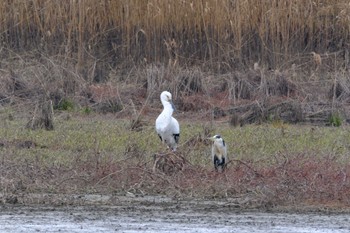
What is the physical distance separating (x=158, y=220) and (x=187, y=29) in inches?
375

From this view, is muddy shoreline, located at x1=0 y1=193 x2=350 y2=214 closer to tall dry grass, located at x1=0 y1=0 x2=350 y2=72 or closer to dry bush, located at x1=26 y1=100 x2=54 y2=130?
dry bush, located at x1=26 y1=100 x2=54 y2=130

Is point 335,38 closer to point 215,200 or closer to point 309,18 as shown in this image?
point 309,18

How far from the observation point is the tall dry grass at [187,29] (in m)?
18.4

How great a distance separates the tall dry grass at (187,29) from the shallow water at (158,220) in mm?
8562

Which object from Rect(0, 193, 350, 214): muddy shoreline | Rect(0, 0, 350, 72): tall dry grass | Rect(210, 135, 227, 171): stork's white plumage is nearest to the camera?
Rect(0, 193, 350, 214): muddy shoreline

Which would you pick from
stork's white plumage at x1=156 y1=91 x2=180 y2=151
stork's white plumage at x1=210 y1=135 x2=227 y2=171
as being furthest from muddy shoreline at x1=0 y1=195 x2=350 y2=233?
stork's white plumage at x1=156 y1=91 x2=180 y2=151

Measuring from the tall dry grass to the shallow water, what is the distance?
856cm

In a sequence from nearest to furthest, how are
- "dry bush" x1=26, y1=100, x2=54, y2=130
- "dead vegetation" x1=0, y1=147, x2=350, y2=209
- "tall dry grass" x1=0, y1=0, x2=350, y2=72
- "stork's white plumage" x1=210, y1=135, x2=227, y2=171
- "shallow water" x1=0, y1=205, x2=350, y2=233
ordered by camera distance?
1. "shallow water" x1=0, y1=205, x2=350, y2=233
2. "dead vegetation" x1=0, y1=147, x2=350, y2=209
3. "stork's white plumage" x1=210, y1=135, x2=227, y2=171
4. "dry bush" x1=26, y1=100, x2=54, y2=130
5. "tall dry grass" x1=0, y1=0, x2=350, y2=72

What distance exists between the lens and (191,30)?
18531mm

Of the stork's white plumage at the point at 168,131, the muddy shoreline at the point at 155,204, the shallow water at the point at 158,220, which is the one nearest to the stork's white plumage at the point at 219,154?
the muddy shoreline at the point at 155,204

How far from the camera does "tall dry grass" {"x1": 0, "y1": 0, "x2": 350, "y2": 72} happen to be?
18.4 meters

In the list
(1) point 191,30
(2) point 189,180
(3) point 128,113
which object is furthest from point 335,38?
(2) point 189,180

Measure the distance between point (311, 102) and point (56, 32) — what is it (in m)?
4.55

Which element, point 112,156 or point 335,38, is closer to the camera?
point 112,156
